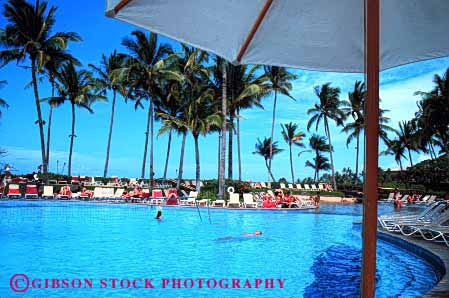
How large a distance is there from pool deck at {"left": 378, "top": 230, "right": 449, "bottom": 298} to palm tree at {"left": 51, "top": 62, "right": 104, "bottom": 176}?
27.7m

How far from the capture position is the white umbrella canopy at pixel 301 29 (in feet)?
8.74

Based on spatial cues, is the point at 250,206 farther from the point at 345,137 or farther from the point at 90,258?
the point at 345,137

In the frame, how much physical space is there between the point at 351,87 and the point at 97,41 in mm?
25931

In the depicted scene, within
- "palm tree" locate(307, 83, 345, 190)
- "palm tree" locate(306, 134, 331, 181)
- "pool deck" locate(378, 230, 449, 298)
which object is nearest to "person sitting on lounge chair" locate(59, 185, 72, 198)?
"pool deck" locate(378, 230, 449, 298)

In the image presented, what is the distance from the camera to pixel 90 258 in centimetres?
880

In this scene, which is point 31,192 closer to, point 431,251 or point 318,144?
point 431,251

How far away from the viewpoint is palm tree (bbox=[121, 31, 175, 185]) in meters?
28.9

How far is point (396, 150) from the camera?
4841 centimetres

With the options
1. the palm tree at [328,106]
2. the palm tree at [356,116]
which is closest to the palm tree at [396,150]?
the palm tree at [356,116]

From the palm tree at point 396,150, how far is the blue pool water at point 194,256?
114 ft

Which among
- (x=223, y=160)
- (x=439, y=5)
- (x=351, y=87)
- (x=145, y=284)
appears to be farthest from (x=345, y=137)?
(x=439, y=5)

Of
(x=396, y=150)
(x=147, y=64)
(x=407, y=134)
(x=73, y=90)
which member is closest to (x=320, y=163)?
(x=396, y=150)

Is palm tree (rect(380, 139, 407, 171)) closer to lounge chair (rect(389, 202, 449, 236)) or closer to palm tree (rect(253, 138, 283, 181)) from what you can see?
palm tree (rect(253, 138, 283, 181))

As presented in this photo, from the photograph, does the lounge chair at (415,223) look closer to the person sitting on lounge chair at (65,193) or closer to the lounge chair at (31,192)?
Answer: the person sitting on lounge chair at (65,193)
